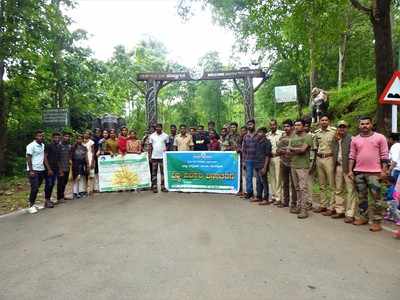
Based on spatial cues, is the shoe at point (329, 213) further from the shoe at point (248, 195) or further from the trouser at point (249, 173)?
the shoe at point (248, 195)

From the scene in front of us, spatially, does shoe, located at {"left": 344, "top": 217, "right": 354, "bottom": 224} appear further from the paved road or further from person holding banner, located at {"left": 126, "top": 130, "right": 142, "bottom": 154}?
person holding banner, located at {"left": 126, "top": 130, "right": 142, "bottom": 154}

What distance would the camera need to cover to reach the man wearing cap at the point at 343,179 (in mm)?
7340

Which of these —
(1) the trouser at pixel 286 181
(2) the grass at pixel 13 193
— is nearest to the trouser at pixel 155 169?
(2) the grass at pixel 13 193

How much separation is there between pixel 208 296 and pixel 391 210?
484 cm

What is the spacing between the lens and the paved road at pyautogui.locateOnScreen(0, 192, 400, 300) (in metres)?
4.20

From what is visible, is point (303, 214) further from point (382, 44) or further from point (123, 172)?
point (123, 172)

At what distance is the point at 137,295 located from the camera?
4066 mm

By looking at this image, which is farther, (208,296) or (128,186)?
(128,186)

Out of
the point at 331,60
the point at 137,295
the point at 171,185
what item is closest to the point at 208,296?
the point at 137,295

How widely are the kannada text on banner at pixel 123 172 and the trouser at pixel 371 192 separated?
20.8 feet

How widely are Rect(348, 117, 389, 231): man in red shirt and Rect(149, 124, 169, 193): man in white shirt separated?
18.7 ft

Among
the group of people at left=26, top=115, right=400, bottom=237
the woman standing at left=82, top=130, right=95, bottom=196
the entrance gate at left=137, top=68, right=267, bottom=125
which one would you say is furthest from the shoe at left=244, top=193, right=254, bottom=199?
the entrance gate at left=137, top=68, right=267, bottom=125

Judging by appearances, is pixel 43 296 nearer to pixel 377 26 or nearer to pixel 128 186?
pixel 128 186

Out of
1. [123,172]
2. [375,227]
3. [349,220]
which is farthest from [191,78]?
[375,227]
